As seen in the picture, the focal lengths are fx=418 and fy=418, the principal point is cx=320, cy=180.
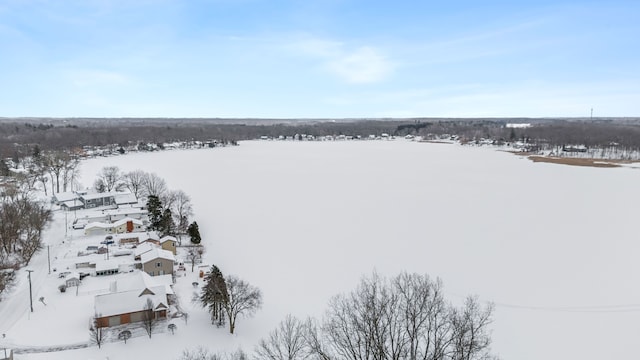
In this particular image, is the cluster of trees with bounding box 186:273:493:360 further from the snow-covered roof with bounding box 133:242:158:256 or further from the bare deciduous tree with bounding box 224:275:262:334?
the snow-covered roof with bounding box 133:242:158:256

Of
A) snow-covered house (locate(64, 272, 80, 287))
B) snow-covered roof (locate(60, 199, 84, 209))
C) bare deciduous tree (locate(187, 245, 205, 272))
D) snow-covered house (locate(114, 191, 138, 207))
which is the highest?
snow-covered house (locate(114, 191, 138, 207))

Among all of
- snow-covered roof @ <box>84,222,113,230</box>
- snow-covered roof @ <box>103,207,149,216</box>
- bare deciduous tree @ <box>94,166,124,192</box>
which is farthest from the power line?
bare deciduous tree @ <box>94,166,124,192</box>

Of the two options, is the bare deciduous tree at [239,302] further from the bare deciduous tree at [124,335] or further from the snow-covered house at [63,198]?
the snow-covered house at [63,198]

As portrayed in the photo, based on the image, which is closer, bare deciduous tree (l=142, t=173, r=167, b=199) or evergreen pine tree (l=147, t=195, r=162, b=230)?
evergreen pine tree (l=147, t=195, r=162, b=230)

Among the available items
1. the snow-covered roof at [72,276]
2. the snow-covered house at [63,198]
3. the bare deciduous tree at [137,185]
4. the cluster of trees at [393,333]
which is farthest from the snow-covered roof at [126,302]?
the bare deciduous tree at [137,185]

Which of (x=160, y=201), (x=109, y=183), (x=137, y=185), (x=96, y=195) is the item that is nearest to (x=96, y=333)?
(x=160, y=201)

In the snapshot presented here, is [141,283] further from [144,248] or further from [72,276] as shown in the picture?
[144,248]
